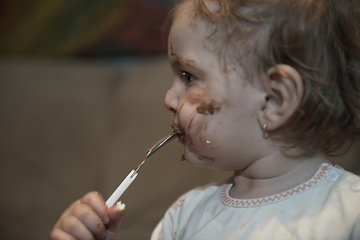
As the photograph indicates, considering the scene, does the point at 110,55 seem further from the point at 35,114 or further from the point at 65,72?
the point at 35,114

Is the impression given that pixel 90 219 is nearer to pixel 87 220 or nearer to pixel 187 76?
pixel 87 220

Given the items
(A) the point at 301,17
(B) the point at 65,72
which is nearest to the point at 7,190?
(B) the point at 65,72

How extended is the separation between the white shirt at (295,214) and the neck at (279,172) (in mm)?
12

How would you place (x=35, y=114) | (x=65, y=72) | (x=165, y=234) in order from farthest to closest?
(x=65, y=72) → (x=35, y=114) → (x=165, y=234)

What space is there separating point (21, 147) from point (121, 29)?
0.70 meters

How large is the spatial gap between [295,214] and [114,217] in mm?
293

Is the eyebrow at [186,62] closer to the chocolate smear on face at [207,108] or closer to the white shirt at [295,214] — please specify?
the chocolate smear on face at [207,108]

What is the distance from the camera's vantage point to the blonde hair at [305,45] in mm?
552

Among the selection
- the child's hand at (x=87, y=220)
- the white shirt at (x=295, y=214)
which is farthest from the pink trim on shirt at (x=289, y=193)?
the child's hand at (x=87, y=220)

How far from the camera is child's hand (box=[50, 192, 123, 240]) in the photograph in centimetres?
57

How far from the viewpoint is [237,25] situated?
0.57 meters

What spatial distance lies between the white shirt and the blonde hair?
0.26 ft

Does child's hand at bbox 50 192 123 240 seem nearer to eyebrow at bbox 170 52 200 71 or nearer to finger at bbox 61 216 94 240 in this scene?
Answer: finger at bbox 61 216 94 240

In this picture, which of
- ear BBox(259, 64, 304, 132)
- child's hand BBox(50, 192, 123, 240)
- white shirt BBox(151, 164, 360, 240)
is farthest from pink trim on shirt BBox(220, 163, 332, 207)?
child's hand BBox(50, 192, 123, 240)
